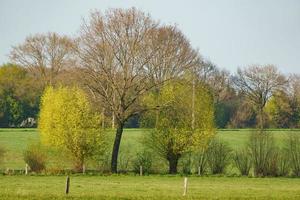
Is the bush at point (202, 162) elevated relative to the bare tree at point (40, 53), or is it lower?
lower

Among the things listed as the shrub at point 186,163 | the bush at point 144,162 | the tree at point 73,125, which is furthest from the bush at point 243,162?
the tree at point 73,125

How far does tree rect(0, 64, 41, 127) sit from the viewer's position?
8200 centimetres

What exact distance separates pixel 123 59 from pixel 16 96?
127 feet

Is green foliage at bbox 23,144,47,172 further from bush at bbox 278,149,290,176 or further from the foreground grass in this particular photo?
bush at bbox 278,149,290,176

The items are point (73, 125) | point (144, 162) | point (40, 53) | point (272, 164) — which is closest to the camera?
point (73, 125)

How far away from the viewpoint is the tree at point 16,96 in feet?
269

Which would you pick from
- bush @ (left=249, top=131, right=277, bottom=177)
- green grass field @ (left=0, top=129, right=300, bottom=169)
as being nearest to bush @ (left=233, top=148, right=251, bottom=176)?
bush @ (left=249, top=131, right=277, bottom=177)

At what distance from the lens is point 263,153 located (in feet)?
168

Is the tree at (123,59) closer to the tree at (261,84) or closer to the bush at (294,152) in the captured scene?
Answer: the bush at (294,152)

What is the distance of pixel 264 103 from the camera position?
8294 cm

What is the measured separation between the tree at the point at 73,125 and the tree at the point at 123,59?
160 centimetres

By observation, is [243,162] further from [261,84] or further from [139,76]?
[261,84]

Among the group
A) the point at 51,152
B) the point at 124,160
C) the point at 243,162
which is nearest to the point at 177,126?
the point at 124,160

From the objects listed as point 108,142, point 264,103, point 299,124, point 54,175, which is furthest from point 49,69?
point 299,124
